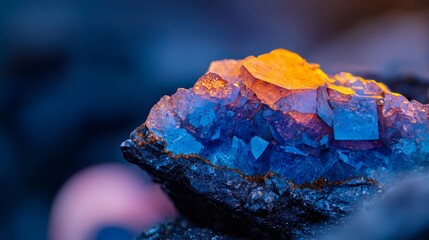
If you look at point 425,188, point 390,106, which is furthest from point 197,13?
point 425,188

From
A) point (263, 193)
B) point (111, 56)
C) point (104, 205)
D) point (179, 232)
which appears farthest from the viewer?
point (111, 56)

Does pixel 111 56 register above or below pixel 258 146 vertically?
above

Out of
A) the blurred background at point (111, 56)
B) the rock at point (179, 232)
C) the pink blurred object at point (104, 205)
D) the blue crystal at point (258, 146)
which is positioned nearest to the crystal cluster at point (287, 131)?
the blue crystal at point (258, 146)

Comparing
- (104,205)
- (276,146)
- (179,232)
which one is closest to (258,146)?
(276,146)

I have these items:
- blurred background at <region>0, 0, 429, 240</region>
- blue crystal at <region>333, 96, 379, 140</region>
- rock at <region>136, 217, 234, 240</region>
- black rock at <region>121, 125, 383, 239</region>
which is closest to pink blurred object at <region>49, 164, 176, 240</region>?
blurred background at <region>0, 0, 429, 240</region>

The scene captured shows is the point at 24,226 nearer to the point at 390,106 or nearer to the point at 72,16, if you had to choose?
the point at 72,16

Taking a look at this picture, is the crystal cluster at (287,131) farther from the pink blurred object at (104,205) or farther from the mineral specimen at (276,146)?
the pink blurred object at (104,205)

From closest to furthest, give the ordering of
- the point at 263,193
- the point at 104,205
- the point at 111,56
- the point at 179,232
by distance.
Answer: the point at 263,193 → the point at 179,232 → the point at 104,205 → the point at 111,56

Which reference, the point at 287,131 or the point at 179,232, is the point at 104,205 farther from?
the point at 287,131
